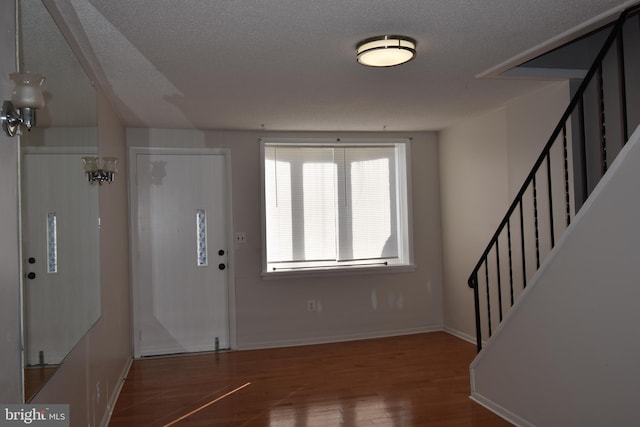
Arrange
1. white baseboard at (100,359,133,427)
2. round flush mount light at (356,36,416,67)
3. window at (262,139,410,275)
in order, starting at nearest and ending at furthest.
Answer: round flush mount light at (356,36,416,67), white baseboard at (100,359,133,427), window at (262,139,410,275)

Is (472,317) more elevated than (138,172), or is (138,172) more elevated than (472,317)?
(138,172)

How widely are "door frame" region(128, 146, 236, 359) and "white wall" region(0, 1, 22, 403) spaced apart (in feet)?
11.7

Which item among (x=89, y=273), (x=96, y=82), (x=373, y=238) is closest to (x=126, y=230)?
(x=96, y=82)

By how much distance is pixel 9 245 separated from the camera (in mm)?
1521

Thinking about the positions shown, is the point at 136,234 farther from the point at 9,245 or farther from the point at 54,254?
the point at 9,245

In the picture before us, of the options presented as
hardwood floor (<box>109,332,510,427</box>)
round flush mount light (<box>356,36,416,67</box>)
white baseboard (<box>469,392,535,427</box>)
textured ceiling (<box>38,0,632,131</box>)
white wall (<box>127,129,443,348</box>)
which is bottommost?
hardwood floor (<box>109,332,510,427</box>)

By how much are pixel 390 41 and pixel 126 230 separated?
3392 millimetres

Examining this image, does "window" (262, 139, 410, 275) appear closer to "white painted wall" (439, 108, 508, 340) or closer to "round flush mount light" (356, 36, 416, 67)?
"white painted wall" (439, 108, 508, 340)

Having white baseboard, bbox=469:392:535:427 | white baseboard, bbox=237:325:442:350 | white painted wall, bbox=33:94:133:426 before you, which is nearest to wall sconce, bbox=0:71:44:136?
white painted wall, bbox=33:94:133:426

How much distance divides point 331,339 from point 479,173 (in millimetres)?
2431

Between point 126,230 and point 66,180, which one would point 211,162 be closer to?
point 126,230

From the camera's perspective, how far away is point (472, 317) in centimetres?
523

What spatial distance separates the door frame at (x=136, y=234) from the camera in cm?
502

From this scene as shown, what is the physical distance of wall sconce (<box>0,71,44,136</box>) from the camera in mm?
1485
